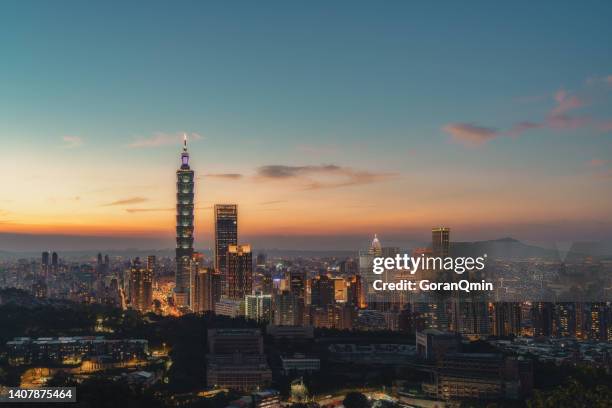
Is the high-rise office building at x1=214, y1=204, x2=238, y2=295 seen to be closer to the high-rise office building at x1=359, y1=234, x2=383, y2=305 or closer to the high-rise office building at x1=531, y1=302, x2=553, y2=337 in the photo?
the high-rise office building at x1=359, y1=234, x2=383, y2=305

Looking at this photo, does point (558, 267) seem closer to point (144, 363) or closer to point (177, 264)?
point (144, 363)

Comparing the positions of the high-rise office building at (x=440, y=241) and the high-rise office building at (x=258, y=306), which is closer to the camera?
the high-rise office building at (x=440, y=241)

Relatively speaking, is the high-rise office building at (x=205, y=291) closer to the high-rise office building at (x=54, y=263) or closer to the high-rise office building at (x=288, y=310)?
the high-rise office building at (x=288, y=310)

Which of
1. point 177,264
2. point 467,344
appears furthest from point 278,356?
point 177,264

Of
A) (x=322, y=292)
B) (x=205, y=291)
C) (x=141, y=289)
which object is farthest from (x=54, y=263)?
(x=322, y=292)

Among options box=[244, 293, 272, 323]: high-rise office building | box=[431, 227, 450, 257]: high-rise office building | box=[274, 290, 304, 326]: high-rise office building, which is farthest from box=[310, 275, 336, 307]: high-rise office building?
box=[431, 227, 450, 257]: high-rise office building

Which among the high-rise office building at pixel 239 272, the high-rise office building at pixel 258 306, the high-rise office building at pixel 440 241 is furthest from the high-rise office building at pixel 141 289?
the high-rise office building at pixel 440 241

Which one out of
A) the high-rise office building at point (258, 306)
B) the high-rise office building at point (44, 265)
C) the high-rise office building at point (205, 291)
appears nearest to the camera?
the high-rise office building at point (258, 306)
